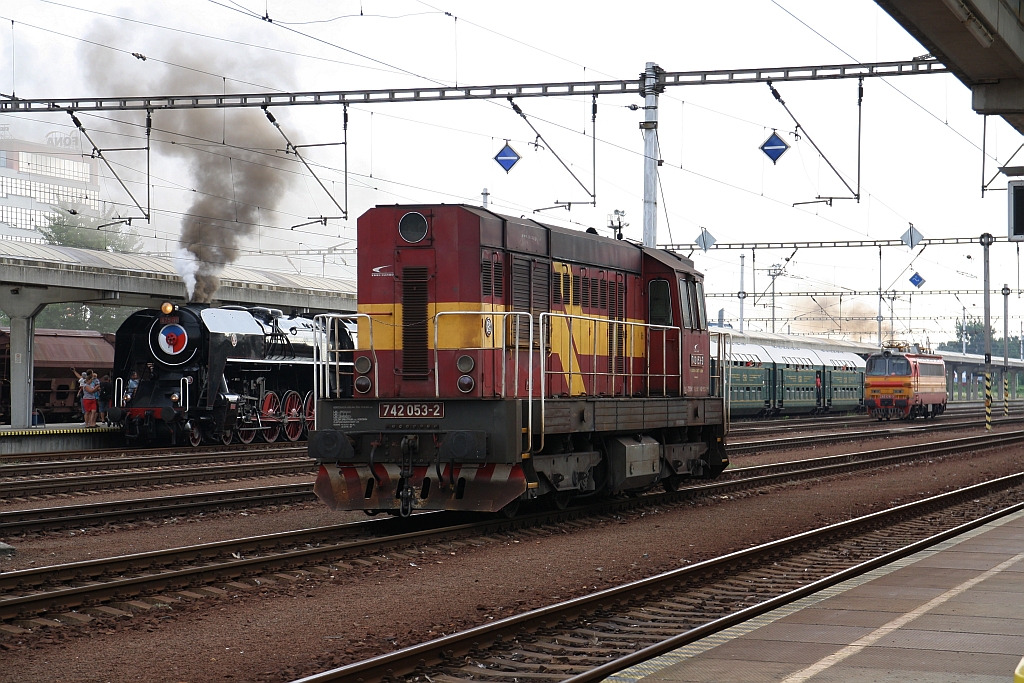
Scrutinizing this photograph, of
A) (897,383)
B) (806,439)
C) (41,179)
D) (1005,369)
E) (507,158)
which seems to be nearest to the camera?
(507,158)

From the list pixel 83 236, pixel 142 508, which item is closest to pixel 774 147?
pixel 142 508

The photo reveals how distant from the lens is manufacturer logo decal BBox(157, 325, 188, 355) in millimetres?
24391

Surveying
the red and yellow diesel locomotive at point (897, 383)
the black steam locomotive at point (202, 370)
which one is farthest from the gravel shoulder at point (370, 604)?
the red and yellow diesel locomotive at point (897, 383)

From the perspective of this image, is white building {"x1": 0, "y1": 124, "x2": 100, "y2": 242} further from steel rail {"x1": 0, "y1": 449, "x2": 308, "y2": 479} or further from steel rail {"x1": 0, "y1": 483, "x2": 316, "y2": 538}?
steel rail {"x1": 0, "y1": 483, "x2": 316, "y2": 538}

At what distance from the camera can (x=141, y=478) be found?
678 inches

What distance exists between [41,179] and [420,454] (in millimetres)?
115650

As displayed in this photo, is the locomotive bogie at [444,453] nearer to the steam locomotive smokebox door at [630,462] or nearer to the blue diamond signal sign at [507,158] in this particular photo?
the steam locomotive smokebox door at [630,462]

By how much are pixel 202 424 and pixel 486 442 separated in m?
15.9

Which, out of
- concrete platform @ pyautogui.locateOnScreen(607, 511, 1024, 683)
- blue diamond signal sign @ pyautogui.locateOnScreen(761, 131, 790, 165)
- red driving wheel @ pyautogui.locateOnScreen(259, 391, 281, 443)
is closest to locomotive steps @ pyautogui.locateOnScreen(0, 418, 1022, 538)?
red driving wheel @ pyautogui.locateOnScreen(259, 391, 281, 443)

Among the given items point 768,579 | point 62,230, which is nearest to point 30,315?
point 768,579

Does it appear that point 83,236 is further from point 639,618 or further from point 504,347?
point 639,618

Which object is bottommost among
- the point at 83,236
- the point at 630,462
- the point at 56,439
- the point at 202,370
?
the point at 56,439

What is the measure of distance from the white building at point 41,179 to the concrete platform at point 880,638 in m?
106

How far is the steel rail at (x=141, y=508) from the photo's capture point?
12.3m
